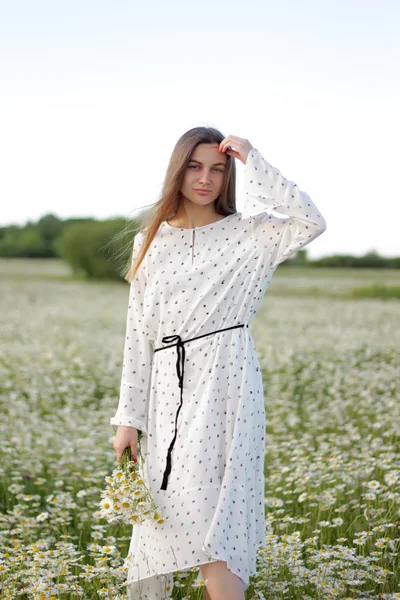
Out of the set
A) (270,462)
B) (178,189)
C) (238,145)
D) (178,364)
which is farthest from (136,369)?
(270,462)

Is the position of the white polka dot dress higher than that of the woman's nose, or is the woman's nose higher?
the woman's nose

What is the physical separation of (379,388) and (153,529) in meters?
5.59

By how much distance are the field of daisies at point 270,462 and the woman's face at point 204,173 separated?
5.33 feet

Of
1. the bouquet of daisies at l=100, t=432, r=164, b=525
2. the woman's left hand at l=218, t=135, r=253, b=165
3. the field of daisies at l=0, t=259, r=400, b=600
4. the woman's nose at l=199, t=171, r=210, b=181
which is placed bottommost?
the field of daisies at l=0, t=259, r=400, b=600

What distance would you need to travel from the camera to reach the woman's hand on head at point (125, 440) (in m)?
3.38

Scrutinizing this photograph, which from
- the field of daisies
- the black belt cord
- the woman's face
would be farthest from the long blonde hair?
the field of daisies

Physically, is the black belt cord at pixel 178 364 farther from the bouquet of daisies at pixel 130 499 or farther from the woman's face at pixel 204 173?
the woman's face at pixel 204 173

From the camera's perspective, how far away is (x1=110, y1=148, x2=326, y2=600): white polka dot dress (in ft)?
10.5

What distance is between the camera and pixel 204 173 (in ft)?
11.0

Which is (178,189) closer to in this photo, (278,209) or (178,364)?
(278,209)

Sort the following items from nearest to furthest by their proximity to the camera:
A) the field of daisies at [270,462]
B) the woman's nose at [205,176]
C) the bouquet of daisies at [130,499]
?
the bouquet of daisies at [130,499] < the woman's nose at [205,176] < the field of daisies at [270,462]

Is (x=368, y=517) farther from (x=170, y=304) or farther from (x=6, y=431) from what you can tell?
(x=6, y=431)

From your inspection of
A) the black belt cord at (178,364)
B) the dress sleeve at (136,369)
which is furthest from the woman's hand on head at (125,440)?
the black belt cord at (178,364)

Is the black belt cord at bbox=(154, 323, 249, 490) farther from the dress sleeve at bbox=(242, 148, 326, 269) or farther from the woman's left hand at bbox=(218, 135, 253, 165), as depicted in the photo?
the woman's left hand at bbox=(218, 135, 253, 165)
